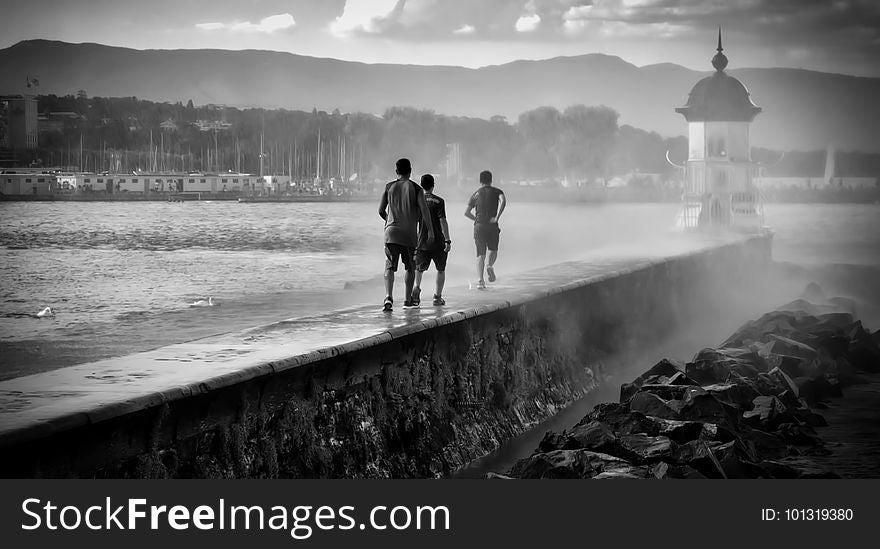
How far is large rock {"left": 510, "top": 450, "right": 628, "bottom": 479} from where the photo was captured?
993cm

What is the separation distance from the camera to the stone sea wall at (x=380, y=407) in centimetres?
777

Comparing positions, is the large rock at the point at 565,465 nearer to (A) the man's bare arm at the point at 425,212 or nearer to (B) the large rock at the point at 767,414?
(B) the large rock at the point at 767,414

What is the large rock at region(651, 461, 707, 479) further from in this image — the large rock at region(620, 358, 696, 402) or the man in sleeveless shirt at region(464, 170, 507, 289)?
the man in sleeveless shirt at region(464, 170, 507, 289)

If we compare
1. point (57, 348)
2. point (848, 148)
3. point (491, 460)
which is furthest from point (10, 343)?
point (848, 148)

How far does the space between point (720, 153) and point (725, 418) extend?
28875 millimetres

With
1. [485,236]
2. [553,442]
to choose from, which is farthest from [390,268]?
[485,236]

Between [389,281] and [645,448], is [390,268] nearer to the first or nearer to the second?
[389,281]

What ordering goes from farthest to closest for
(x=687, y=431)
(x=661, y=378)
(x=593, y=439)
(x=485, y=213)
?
(x=485, y=213) → (x=661, y=378) → (x=687, y=431) → (x=593, y=439)

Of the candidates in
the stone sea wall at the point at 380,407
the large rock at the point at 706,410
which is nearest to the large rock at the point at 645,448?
the large rock at the point at 706,410

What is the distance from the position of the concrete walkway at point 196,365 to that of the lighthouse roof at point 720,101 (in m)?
25.6

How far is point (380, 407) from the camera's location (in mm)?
11148

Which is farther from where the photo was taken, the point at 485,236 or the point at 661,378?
the point at 485,236

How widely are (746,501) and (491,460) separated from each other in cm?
422

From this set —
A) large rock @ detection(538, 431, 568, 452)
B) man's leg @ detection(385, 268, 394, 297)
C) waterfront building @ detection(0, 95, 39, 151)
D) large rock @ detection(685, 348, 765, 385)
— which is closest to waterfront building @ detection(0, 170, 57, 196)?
waterfront building @ detection(0, 95, 39, 151)
